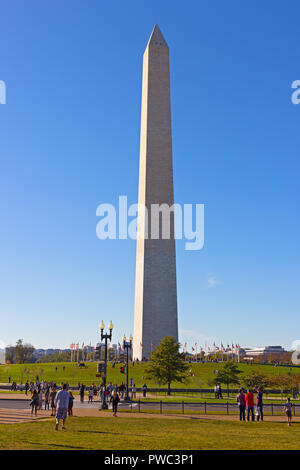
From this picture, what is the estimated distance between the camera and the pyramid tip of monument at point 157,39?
77188 mm

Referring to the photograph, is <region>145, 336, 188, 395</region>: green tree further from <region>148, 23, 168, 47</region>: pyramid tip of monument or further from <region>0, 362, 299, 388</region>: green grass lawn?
<region>148, 23, 168, 47</region>: pyramid tip of monument

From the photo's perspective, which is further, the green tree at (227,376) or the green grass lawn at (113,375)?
the green grass lawn at (113,375)

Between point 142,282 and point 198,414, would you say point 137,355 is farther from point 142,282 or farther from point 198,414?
point 198,414

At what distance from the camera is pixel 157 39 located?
77.8 meters

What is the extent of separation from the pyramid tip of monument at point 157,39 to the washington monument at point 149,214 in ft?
0.56

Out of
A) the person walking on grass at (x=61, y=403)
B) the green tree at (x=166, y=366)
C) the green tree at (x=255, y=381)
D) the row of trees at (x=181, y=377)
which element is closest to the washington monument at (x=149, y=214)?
the row of trees at (x=181, y=377)

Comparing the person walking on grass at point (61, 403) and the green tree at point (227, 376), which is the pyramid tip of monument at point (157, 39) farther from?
the person walking on grass at point (61, 403)

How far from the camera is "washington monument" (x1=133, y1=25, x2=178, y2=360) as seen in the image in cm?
7062

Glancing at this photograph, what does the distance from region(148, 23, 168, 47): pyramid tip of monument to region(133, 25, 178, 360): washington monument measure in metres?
0.17

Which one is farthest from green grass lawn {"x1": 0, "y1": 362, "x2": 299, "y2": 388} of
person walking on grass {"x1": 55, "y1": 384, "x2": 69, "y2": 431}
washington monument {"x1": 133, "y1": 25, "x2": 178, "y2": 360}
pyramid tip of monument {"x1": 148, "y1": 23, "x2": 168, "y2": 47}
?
pyramid tip of monument {"x1": 148, "y1": 23, "x2": 168, "y2": 47}

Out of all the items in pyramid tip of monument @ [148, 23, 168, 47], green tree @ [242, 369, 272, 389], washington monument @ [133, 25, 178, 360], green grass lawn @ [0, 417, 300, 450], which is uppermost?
pyramid tip of monument @ [148, 23, 168, 47]

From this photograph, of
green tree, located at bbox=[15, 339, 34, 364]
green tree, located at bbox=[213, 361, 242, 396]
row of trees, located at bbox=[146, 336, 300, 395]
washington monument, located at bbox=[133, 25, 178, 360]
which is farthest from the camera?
green tree, located at bbox=[15, 339, 34, 364]

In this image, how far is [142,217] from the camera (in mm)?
73500
